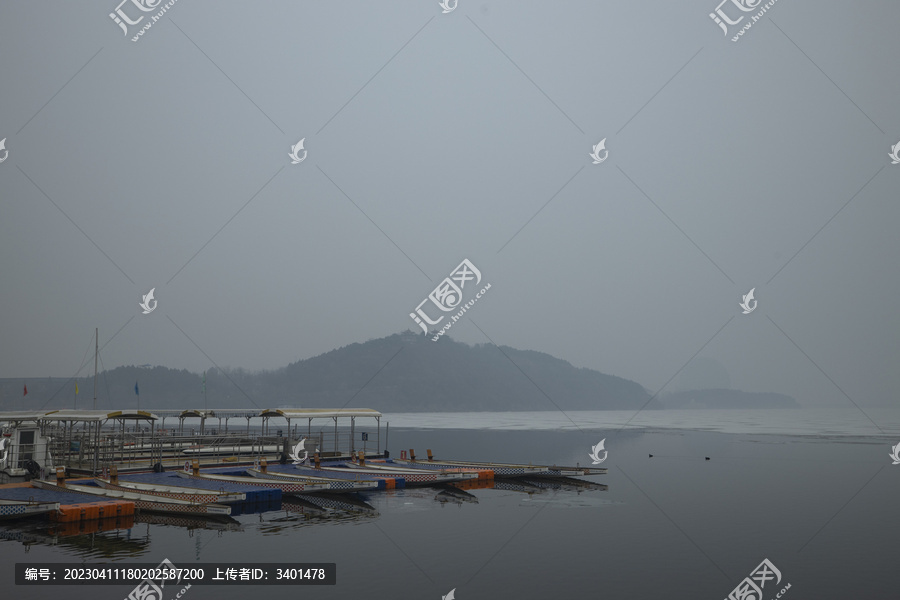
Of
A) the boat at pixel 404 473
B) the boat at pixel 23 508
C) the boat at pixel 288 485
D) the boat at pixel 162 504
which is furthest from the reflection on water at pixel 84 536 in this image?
the boat at pixel 404 473

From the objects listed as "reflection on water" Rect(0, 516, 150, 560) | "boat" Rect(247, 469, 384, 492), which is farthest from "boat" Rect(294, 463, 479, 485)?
"reflection on water" Rect(0, 516, 150, 560)

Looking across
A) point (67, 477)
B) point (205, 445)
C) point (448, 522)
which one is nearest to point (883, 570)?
point (448, 522)

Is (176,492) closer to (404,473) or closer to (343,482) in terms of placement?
(343,482)

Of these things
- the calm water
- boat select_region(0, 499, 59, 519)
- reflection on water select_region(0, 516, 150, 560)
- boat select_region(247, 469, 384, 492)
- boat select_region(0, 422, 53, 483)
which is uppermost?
boat select_region(0, 422, 53, 483)

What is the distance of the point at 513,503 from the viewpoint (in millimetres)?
46656

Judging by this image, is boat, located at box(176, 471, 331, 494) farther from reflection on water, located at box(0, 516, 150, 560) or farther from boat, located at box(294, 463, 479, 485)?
reflection on water, located at box(0, 516, 150, 560)

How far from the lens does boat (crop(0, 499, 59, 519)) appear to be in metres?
33.8

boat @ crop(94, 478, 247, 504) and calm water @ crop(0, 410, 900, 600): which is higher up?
boat @ crop(94, 478, 247, 504)

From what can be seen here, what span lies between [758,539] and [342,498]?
24892 millimetres

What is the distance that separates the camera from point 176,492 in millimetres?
39250
